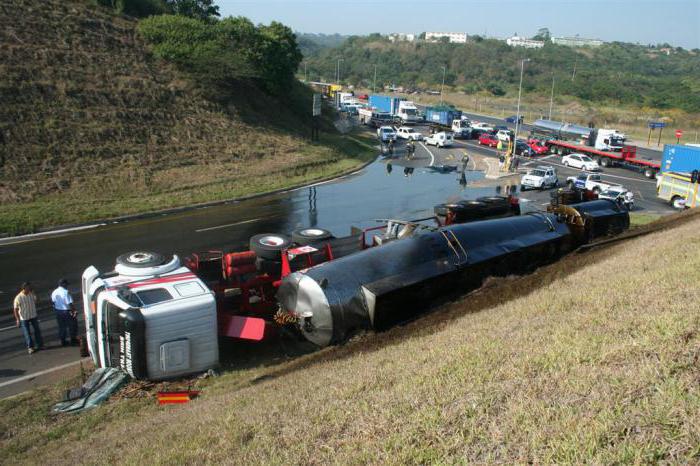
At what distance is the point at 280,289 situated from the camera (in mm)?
12500

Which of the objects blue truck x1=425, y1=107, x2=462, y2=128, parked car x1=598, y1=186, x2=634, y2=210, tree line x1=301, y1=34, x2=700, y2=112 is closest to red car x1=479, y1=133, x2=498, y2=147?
blue truck x1=425, y1=107, x2=462, y2=128

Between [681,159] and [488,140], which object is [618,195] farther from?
[488,140]

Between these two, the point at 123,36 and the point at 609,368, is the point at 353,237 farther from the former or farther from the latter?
the point at 123,36

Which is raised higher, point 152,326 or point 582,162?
point 152,326

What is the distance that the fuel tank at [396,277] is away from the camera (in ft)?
38.5

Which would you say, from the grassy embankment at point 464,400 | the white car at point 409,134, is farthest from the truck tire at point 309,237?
the white car at point 409,134

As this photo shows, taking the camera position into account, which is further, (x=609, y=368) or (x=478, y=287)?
(x=478, y=287)

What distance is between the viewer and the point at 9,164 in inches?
1099

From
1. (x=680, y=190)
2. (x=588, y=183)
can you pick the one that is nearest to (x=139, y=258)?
(x=680, y=190)

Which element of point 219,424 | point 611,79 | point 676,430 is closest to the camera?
point 676,430

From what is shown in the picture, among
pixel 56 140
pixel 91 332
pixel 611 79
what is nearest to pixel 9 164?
pixel 56 140

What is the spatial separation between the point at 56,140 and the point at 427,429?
31.3 meters

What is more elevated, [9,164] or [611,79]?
[611,79]

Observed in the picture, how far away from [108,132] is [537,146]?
38.2 metres
